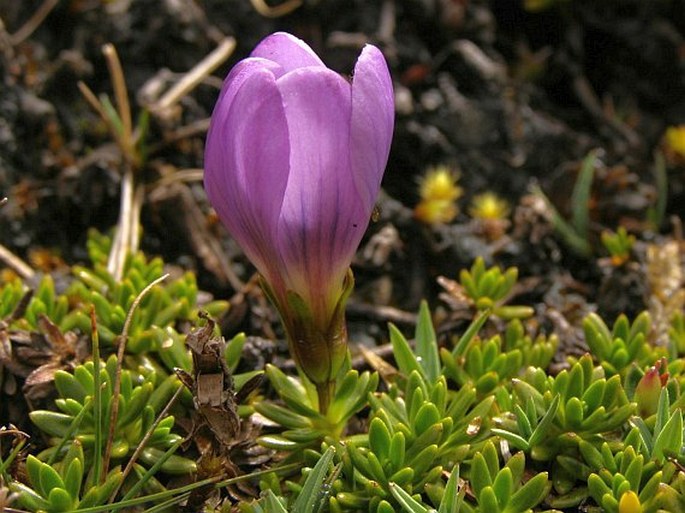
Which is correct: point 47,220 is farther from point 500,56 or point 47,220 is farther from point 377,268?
point 500,56

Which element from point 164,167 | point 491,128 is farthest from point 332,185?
point 491,128

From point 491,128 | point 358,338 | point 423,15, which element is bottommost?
point 358,338

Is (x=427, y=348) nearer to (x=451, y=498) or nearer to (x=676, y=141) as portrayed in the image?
(x=451, y=498)

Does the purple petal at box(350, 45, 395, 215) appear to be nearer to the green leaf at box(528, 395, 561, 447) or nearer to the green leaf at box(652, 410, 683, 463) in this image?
the green leaf at box(528, 395, 561, 447)

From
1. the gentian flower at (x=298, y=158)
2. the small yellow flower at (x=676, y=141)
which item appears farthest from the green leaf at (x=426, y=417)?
the small yellow flower at (x=676, y=141)

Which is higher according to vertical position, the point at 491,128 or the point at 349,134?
the point at 349,134

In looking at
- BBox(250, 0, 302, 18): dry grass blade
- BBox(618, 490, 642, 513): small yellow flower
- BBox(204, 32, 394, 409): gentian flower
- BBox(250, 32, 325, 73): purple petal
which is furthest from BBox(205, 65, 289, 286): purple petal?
BBox(250, 0, 302, 18): dry grass blade

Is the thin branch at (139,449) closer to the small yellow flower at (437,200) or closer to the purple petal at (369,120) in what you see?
the purple petal at (369,120)
